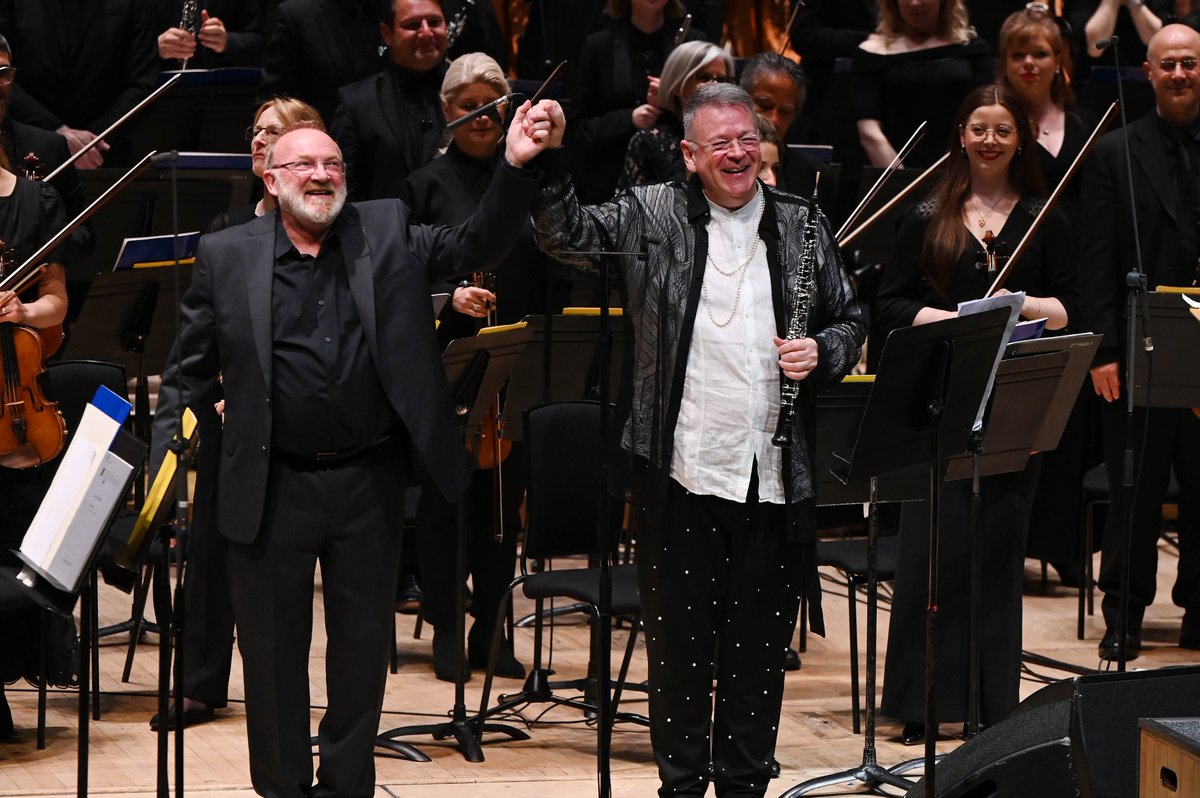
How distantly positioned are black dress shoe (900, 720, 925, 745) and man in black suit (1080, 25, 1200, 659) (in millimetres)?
1017

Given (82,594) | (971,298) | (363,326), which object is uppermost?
(971,298)

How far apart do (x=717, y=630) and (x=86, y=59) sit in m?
3.51

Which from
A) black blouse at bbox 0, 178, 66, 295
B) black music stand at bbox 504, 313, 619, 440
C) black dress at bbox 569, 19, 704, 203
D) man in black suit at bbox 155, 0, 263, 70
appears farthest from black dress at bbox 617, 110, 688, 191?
black blouse at bbox 0, 178, 66, 295

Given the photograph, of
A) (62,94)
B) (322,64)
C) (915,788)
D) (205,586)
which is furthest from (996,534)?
(62,94)

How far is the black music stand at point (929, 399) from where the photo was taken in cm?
358

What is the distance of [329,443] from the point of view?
11.8ft

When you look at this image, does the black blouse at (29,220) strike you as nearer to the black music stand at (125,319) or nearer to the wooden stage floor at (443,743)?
the black music stand at (125,319)

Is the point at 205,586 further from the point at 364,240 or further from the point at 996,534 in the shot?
the point at 996,534

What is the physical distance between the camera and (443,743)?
4629 mm

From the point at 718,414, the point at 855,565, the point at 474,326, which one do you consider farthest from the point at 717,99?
the point at 855,565

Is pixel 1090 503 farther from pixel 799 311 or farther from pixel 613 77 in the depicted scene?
pixel 799 311

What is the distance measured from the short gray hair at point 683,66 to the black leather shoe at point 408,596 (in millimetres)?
1823

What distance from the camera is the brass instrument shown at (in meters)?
3.64

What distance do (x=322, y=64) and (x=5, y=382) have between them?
2096mm
